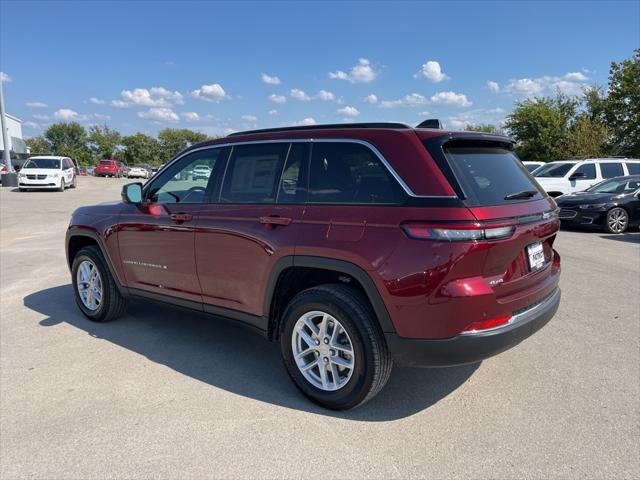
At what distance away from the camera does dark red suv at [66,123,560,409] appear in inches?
107

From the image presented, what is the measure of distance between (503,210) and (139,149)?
10004cm

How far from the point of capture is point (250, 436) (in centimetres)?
290

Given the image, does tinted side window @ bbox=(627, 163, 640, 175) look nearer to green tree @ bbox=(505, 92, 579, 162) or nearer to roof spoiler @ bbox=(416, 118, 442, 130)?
roof spoiler @ bbox=(416, 118, 442, 130)

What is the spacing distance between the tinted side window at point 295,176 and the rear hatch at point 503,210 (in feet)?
2.94

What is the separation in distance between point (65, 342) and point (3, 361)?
0.52 meters

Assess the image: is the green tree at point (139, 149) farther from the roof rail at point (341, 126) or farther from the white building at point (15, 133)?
A: the roof rail at point (341, 126)

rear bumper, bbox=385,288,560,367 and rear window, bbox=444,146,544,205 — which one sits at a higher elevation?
rear window, bbox=444,146,544,205

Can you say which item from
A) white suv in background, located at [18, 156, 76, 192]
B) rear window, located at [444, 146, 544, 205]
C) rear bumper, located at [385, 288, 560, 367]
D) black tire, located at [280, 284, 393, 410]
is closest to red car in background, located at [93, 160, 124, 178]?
white suv in background, located at [18, 156, 76, 192]

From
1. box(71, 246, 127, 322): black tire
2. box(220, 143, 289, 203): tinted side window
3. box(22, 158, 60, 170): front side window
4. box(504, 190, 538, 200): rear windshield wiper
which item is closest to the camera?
box(504, 190, 538, 200): rear windshield wiper

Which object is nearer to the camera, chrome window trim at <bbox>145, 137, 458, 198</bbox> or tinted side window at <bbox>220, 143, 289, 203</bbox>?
chrome window trim at <bbox>145, 137, 458, 198</bbox>

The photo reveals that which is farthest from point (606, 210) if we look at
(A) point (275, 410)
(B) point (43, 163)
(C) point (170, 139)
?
(C) point (170, 139)

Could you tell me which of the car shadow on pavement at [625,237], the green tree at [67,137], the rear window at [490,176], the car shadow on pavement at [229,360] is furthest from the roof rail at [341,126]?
the green tree at [67,137]

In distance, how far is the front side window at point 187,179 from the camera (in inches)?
158

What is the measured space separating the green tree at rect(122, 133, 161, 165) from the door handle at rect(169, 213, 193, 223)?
313ft
